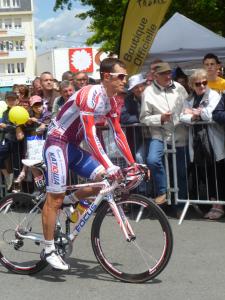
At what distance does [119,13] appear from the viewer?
23719 mm

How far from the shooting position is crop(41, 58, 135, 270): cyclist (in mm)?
4922

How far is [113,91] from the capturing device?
16.5 feet

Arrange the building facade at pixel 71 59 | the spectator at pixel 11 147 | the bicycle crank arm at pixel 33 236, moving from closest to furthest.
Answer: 1. the bicycle crank arm at pixel 33 236
2. the spectator at pixel 11 147
3. the building facade at pixel 71 59

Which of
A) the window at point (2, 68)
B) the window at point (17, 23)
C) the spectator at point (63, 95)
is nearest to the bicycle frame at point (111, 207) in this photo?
the spectator at point (63, 95)

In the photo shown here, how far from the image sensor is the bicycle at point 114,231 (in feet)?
16.3

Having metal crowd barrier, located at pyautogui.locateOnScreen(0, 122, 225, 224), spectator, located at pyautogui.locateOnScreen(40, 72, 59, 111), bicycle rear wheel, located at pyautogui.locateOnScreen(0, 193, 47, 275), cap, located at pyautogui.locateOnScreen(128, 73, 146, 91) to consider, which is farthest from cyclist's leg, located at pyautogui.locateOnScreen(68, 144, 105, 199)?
spectator, located at pyautogui.locateOnScreen(40, 72, 59, 111)

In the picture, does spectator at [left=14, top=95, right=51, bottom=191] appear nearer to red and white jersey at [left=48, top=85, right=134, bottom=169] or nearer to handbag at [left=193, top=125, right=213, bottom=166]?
handbag at [left=193, top=125, right=213, bottom=166]

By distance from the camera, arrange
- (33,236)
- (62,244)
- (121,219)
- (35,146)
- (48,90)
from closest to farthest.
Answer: (121,219)
(62,244)
(33,236)
(35,146)
(48,90)

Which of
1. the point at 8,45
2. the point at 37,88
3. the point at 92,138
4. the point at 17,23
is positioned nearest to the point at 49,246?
the point at 92,138

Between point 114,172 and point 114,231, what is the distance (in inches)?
22.5

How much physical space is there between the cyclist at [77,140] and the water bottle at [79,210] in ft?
0.33

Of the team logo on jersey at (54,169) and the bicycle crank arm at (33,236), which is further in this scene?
the bicycle crank arm at (33,236)

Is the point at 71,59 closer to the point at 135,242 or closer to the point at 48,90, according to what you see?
the point at 48,90

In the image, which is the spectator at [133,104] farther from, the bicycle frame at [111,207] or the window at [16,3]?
the window at [16,3]
